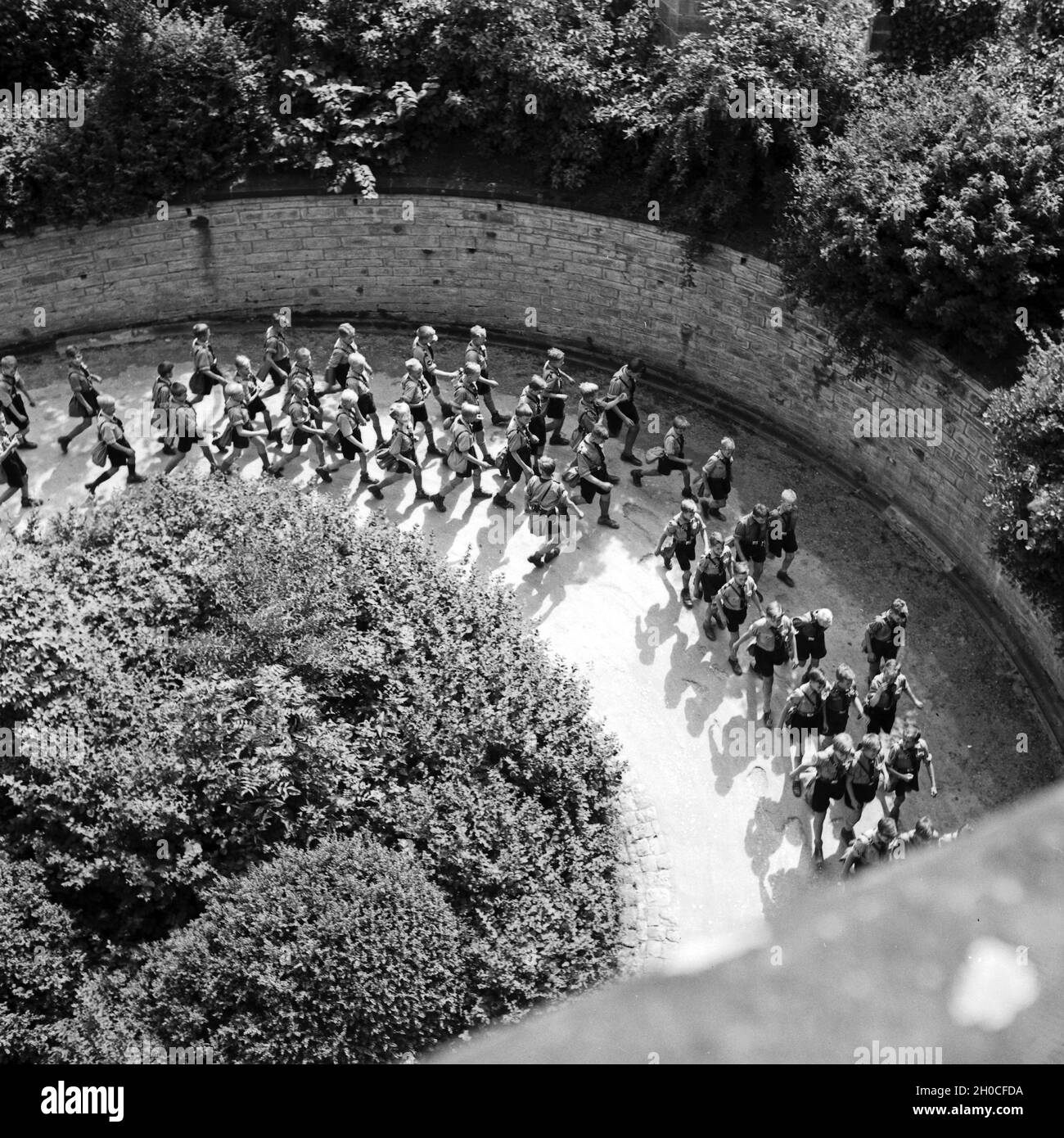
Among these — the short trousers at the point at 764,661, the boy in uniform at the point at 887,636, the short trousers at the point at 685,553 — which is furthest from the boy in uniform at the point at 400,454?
the boy in uniform at the point at 887,636

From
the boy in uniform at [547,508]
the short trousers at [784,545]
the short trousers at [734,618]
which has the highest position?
the boy in uniform at [547,508]

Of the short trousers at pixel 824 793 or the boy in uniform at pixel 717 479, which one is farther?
the boy in uniform at pixel 717 479

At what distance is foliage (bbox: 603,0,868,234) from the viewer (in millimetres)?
16234

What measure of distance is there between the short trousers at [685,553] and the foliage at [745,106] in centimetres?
444

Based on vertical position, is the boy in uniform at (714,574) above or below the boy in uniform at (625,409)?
below

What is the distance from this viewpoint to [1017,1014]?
101 inches

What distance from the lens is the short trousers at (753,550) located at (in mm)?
14789

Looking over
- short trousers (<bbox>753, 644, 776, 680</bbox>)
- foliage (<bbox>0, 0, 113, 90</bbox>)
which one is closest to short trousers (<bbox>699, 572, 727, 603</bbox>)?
short trousers (<bbox>753, 644, 776, 680</bbox>)

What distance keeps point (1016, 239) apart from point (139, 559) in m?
9.48

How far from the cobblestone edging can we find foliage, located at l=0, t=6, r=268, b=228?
1036cm

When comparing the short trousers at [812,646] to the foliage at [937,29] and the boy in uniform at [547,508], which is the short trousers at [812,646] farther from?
the foliage at [937,29]

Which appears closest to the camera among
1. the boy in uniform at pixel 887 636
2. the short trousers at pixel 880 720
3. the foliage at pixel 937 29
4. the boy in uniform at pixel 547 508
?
the short trousers at pixel 880 720

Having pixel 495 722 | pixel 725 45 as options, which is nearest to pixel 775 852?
pixel 495 722

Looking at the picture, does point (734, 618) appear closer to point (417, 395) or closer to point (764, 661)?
point (764, 661)
